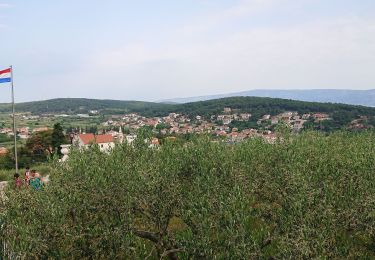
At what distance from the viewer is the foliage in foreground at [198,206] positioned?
14.8 m

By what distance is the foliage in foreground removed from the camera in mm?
14797

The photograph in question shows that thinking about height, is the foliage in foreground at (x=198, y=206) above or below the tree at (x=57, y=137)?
above

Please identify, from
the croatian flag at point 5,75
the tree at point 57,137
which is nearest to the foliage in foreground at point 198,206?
the croatian flag at point 5,75

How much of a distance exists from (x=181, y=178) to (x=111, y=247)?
21.3ft

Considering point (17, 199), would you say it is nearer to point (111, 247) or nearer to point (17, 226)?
point (17, 226)

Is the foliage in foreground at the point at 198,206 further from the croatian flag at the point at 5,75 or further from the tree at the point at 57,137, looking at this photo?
the tree at the point at 57,137

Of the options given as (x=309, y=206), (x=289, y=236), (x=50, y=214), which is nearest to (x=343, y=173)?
(x=309, y=206)

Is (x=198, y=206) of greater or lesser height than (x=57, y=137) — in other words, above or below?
above

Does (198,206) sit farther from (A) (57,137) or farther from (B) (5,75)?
(A) (57,137)

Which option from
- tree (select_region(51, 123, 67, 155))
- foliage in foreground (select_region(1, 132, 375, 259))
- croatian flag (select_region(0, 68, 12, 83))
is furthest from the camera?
tree (select_region(51, 123, 67, 155))

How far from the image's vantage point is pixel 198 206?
16703mm

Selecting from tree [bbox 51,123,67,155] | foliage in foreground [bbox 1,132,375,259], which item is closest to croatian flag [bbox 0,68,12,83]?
foliage in foreground [bbox 1,132,375,259]

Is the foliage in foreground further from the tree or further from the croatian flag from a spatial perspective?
the tree

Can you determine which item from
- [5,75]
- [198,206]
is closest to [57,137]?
[5,75]
